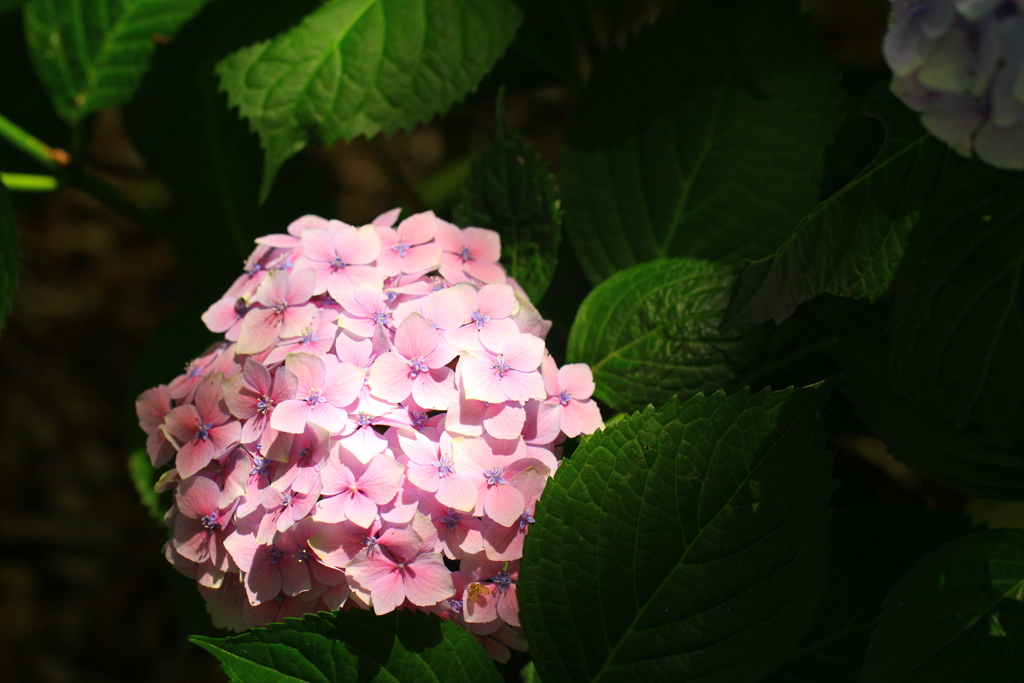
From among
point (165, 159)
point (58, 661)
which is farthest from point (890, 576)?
point (58, 661)

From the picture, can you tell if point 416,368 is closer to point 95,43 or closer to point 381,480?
point 381,480

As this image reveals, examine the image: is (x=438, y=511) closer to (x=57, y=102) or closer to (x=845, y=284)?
(x=845, y=284)

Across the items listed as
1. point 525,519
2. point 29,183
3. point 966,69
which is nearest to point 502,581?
point 525,519

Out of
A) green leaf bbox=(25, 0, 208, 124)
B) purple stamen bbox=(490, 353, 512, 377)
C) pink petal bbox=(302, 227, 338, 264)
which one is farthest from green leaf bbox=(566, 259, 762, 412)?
green leaf bbox=(25, 0, 208, 124)

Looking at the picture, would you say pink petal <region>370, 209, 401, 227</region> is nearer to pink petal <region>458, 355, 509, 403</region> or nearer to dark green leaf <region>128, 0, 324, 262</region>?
pink petal <region>458, 355, 509, 403</region>

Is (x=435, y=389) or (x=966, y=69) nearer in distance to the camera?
(x=966, y=69)

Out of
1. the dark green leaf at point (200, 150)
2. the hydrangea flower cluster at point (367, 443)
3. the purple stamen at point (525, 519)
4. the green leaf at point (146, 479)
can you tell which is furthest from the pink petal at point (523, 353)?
the dark green leaf at point (200, 150)
